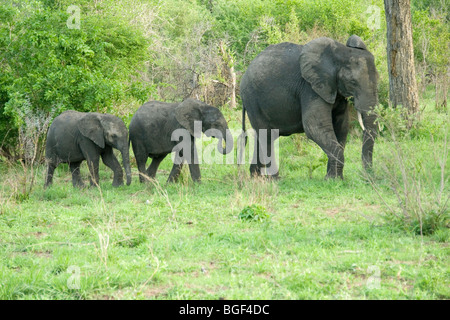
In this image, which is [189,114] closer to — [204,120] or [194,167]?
[204,120]

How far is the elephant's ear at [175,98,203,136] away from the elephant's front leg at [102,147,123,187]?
1542 millimetres

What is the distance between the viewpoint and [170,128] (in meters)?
11.3

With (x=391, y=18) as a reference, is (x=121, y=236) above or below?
below

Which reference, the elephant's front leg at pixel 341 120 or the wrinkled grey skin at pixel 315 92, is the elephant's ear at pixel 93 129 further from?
the elephant's front leg at pixel 341 120

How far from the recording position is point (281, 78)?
10.8 meters

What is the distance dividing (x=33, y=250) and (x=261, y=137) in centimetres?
547

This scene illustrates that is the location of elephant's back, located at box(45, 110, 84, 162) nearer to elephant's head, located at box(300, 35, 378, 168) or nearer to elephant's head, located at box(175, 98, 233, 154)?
elephant's head, located at box(175, 98, 233, 154)

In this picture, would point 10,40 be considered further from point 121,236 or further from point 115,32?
point 121,236

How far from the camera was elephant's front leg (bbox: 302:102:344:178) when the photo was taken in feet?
33.0

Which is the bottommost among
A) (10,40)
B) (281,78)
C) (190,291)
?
(190,291)

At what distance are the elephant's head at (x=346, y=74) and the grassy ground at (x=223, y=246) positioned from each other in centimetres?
106

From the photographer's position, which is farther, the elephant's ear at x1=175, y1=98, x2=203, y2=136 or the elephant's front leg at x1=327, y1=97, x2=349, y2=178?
the elephant's ear at x1=175, y1=98, x2=203, y2=136

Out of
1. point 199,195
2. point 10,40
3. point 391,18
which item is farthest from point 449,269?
point 10,40

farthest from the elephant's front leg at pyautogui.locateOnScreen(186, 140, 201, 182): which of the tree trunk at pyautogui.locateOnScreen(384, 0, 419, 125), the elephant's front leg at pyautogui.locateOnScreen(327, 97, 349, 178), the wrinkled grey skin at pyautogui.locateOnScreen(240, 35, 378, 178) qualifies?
the tree trunk at pyautogui.locateOnScreen(384, 0, 419, 125)
